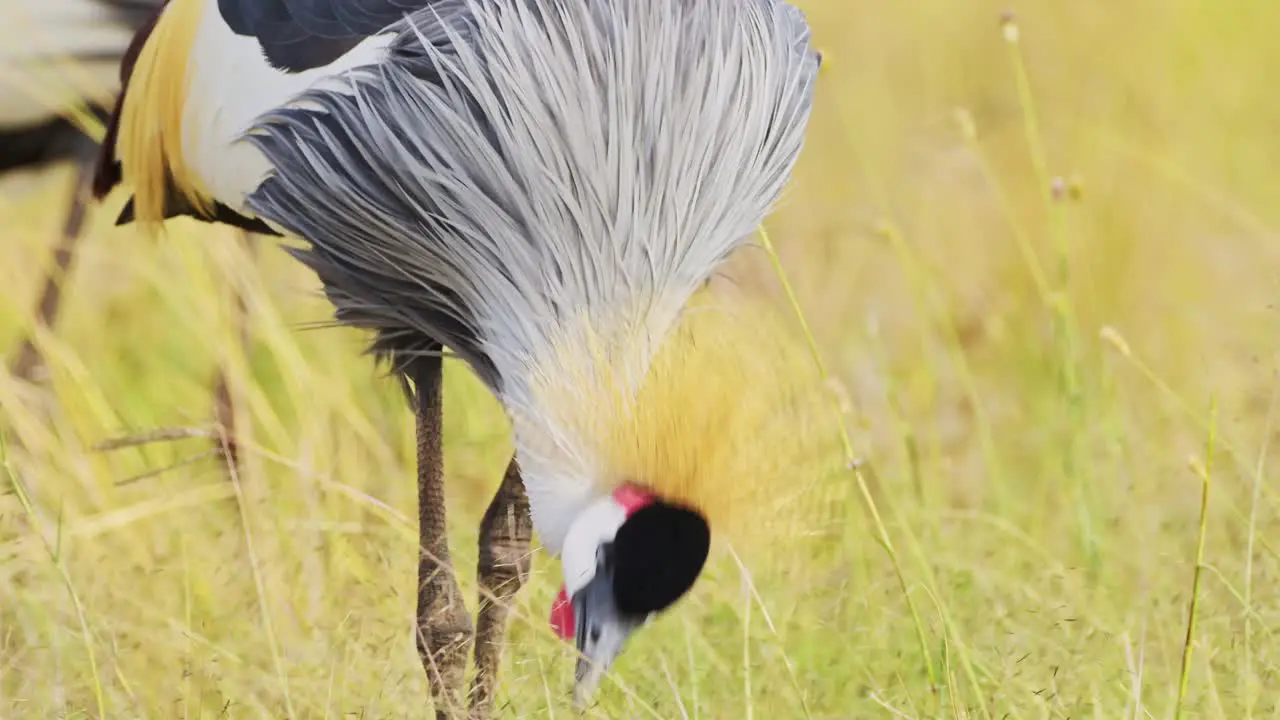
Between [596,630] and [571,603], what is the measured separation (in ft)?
0.13

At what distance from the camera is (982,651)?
229cm

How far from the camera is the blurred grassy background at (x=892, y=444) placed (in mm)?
2168

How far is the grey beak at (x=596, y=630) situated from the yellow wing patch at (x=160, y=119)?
0.99 m

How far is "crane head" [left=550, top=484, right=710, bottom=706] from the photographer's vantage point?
1.83 m

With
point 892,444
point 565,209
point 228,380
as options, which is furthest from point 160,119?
point 892,444

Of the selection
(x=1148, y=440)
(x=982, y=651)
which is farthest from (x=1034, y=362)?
(x=982, y=651)

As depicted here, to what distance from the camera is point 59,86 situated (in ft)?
10.5

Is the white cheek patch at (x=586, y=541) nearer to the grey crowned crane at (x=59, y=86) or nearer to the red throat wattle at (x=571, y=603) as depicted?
the red throat wattle at (x=571, y=603)

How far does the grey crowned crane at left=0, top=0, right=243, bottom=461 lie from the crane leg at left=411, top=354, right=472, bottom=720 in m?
0.83

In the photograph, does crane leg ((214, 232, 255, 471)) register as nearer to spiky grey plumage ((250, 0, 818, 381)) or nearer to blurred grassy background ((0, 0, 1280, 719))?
blurred grassy background ((0, 0, 1280, 719))

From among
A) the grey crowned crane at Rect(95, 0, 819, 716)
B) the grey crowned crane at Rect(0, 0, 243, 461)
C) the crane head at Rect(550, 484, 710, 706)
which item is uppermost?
the grey crowned crane at Rect(95, 0, 819, 716)


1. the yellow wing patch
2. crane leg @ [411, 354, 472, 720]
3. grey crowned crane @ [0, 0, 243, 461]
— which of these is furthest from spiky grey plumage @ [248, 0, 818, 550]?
grey crowned crane @ [0, 0, 243, 461]

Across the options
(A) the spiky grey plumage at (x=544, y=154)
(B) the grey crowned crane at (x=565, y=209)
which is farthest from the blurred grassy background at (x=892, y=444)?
(A) the spiky grey plumage at (x=544, y=154)

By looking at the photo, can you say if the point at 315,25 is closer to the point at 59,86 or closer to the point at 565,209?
the point at 565,209
